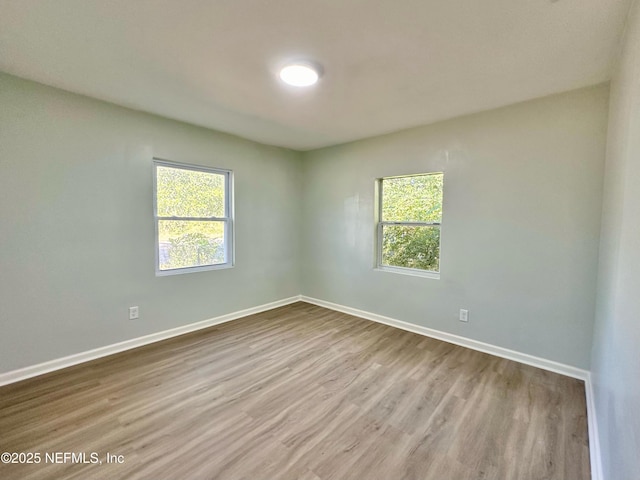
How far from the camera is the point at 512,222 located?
9.13 ft

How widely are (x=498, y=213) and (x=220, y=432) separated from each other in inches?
120

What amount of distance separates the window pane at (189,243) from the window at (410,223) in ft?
7.22

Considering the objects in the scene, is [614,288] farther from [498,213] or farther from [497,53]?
[497,53]

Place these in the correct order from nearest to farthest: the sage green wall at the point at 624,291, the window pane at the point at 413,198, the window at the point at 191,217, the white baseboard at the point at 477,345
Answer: the sage green wall at the point at 624,291, the white baseboard at the point at 477,345, the window at the point at 191,217, the window pane at the point at 413,198

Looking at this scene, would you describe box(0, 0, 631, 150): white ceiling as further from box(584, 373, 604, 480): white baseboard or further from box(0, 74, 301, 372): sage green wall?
box(584, 373, 604, 480): white baseboard

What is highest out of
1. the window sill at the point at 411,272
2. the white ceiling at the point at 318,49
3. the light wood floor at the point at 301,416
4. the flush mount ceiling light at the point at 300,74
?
the white ceiling at the point at 318,49

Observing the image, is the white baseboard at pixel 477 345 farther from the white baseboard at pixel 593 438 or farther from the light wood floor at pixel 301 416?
the white baseboard at pixel 593 438

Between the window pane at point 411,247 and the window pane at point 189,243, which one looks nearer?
the window pane at point 189,243

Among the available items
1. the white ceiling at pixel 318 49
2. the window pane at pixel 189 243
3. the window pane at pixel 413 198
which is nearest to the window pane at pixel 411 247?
the window pane at pixel 413 198

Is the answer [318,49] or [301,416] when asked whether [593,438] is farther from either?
[318,49]

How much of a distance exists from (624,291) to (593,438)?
3.68 ft

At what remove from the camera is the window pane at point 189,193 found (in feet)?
10.7

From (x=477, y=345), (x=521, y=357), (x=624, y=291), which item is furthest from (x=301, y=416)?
(x=521, y=357)

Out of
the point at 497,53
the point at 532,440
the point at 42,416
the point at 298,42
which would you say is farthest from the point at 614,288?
the point at 42,416
